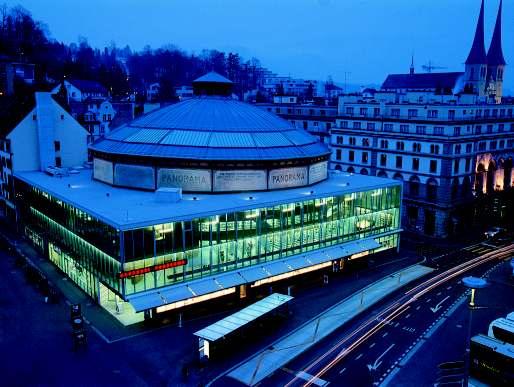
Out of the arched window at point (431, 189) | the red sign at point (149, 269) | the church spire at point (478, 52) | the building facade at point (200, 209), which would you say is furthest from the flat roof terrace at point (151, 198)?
the church spire at point (478, 52)

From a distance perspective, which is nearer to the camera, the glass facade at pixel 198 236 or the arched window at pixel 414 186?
the glass facade at pixel 198 236

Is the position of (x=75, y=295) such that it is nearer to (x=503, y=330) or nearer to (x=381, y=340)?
(x=381, y=340)

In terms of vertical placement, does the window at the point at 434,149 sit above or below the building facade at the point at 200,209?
above

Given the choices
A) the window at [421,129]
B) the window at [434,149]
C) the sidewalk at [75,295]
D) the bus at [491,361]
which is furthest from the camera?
the window at [421,129]

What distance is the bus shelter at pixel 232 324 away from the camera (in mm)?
39688

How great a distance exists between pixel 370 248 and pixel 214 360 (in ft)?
99.6

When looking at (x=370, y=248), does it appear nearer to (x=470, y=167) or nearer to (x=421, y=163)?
(x=421, y=163)

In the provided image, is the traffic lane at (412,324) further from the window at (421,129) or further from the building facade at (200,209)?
the window at (421,129)

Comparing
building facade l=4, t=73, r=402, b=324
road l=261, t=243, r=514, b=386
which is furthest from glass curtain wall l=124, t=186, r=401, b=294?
road l=261, t=243, r=514, b=386

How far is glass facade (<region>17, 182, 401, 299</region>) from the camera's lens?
4612 centimetres

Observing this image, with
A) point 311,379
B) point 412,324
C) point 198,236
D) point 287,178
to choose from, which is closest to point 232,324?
point 311,379

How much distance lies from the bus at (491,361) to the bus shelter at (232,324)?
16732mm

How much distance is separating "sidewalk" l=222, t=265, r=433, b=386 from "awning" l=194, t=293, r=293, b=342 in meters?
2.83

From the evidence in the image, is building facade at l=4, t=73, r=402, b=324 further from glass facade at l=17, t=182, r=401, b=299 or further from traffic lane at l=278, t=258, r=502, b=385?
traffic lane at l=278, t=258, r=502, b=385
